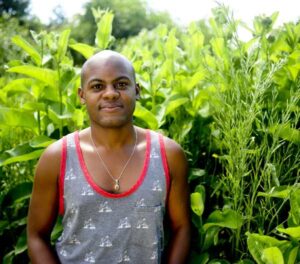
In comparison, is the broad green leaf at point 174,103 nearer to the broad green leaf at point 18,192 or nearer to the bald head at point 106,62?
the bald head at point 106,62

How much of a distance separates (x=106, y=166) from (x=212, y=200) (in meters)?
0.67

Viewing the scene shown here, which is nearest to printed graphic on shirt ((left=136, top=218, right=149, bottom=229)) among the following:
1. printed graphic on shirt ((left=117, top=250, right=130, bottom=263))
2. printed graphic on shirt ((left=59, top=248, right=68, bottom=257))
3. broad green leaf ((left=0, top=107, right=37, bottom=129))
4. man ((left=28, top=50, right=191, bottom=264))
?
man ((left=28, top=50, right=191, bottom=264))

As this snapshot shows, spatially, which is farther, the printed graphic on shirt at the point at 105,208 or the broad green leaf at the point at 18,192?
the broad green leaf at the point at 18,192

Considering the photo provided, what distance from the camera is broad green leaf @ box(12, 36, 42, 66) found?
2647 millimetres

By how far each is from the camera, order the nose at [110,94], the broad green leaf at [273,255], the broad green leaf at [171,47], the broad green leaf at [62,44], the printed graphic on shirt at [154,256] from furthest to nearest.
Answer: the broad green leaf at [171,47]
the broad green leaf at [62,44]
the printed graphic on shirt at [154,256]
the nose at [110,94]
the broad green leaf at [273,255]

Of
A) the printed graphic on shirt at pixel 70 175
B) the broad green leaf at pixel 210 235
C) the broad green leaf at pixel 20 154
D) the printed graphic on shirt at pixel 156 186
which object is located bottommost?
the broad green leaf at pixel 210 235

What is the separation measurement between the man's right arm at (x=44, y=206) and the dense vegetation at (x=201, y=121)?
17 centimetres

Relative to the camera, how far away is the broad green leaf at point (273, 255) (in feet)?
6.18

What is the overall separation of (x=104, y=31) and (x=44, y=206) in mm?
986

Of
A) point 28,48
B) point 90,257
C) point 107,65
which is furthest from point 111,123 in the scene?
point 28,48

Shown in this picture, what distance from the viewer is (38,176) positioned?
2.29 meters

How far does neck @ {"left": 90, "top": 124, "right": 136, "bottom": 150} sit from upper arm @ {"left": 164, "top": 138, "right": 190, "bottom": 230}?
156mm

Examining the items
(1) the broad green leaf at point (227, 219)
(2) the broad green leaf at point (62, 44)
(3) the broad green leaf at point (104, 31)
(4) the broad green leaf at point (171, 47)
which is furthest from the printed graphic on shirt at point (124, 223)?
(4) the broad green leaf at point (171, 47)

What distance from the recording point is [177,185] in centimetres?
228
